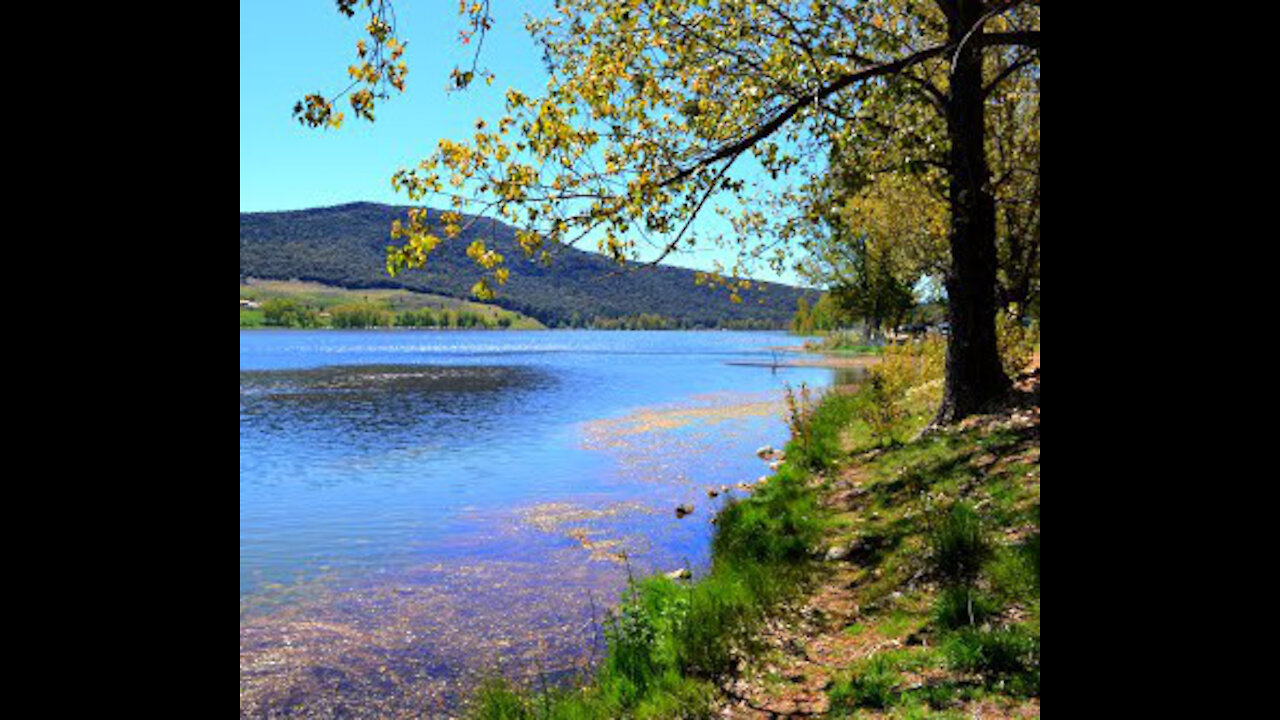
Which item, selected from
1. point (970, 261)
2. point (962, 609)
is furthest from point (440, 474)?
point (962, 609)

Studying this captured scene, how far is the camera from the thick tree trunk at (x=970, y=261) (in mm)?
14523

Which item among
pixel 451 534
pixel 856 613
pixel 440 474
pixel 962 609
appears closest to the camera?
pixel 962 609

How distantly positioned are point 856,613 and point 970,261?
8.92 meters

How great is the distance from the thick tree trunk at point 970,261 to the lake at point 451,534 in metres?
5.77

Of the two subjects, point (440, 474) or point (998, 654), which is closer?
point (998, 654)

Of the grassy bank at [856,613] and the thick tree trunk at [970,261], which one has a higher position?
the thick tree trunk at [970,261]

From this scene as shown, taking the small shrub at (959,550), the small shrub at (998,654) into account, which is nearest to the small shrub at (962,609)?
the small shrub at (998,654)

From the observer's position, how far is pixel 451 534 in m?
17.4

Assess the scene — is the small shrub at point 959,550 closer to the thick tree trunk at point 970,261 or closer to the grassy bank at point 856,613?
the grassy bank at point 856,613

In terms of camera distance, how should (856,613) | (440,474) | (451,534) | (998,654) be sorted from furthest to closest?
1. (440,474)
2. (451,534)
3. (856,613)
4. (998,654)

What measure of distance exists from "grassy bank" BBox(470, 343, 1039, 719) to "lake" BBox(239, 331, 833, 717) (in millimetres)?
1096

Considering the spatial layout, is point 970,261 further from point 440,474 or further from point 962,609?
point 440,474

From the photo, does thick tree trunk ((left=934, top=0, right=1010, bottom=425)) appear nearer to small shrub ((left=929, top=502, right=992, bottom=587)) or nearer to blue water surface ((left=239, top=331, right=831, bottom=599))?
blue water surface ((left=239, top=331, right=831, bottom=599))

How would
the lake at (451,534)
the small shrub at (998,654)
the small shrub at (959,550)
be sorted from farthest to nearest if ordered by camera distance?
the lake at (451,534)
the small shrub at (959,550)
the small shrub at (998,654)
